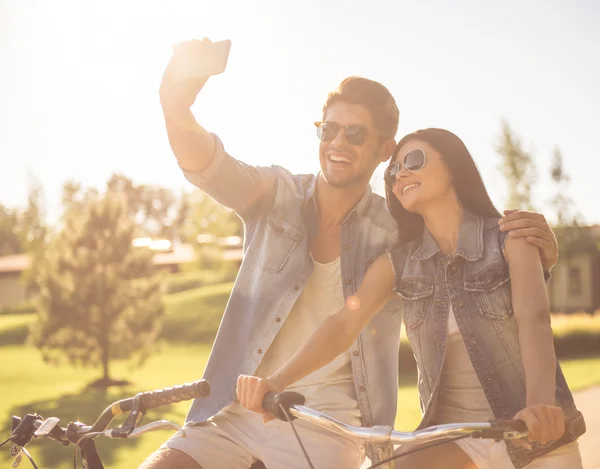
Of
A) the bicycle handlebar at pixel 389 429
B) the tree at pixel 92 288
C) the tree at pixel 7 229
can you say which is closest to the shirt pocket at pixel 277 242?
the bicycle handlebar at pixel 389 429

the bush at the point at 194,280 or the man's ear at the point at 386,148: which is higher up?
the man's ear at the point at 386,148

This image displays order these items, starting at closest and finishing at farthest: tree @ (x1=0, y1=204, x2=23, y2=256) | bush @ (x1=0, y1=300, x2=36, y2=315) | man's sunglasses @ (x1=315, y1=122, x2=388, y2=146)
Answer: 1. man's sunglasses @ (x1=315, y1=122, x2=388, y2=146)
2. bush @ (x1=0, y1=300, x2=36, y2=315)
3. tree @ (x1=0, y1=204, x2=23, y2=256)

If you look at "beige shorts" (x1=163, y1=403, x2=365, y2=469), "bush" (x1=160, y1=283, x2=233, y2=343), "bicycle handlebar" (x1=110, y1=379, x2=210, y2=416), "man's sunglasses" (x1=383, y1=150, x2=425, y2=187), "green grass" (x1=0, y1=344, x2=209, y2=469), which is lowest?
"bush" (x1=160, y1=283, x2=233, y2=343)

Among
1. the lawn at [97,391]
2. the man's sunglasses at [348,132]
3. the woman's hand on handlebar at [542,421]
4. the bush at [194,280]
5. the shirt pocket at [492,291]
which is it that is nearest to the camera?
the woman's hand on handlebar at [542,421]

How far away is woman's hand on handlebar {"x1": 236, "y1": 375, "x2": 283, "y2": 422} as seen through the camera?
2857mm

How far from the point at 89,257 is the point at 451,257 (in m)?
17.2

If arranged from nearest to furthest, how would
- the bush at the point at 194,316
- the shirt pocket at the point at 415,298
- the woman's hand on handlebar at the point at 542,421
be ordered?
the woman's hand on handlebar at the point at 542,421, the shirt pocket at the point at 415,298, the bush at the point at 194,316

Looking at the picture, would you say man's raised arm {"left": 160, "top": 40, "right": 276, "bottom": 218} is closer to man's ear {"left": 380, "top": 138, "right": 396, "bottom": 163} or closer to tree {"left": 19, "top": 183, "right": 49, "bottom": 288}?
man's ear {"left": 380, "top": 138, "right": 396, "bottom": 163}

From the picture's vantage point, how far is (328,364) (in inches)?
158

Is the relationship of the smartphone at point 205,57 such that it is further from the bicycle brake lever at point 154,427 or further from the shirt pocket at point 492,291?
the bicycle brake lever at point 154,427

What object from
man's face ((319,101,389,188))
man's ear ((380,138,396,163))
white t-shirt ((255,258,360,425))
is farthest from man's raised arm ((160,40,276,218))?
man's ear ((380,138,396,163))

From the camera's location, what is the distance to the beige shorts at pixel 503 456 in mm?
3068

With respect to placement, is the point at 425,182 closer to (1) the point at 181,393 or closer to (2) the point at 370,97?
(2) the point at 370,97

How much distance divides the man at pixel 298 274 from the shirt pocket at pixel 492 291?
0.88 m
